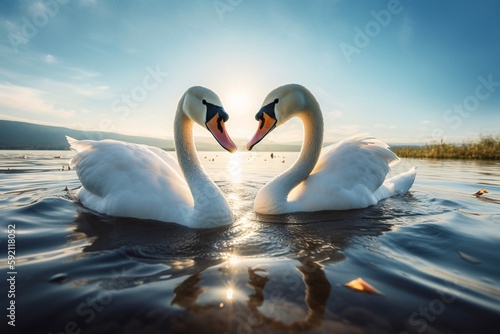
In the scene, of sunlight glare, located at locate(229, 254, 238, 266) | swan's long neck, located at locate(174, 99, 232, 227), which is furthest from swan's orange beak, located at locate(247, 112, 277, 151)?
sunlight glare, located at locate(229, 254, 238, 266)

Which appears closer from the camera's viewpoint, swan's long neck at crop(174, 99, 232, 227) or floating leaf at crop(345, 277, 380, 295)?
floating leaf at crop(345, 277, 380, 295)

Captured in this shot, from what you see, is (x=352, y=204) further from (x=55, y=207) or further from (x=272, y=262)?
(x=55, y=207)

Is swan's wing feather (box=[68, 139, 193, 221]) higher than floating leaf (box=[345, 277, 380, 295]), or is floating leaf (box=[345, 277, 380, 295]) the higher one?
swan's wing feather (box=[68, 139, 193, 221])

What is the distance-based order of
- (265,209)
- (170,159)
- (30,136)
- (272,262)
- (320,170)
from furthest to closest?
(30,136) < (170,159) < (320,170) < (265,209) < (272,262)

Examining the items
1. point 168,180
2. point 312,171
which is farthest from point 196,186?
point 312,171

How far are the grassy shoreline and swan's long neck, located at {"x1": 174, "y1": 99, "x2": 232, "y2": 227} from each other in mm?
25942

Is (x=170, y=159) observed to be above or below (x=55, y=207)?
above

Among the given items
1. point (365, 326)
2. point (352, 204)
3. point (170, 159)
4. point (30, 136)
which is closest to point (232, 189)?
point (170, 159)

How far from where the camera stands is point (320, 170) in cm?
559

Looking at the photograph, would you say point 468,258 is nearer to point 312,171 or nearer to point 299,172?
point 299,172

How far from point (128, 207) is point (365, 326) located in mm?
3666

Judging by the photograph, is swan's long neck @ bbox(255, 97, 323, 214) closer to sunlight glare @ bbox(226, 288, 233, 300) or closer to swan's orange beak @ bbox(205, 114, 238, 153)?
swan's orange beak @ bbox(205, 114, 238, 153)

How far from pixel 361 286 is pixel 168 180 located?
135 inches

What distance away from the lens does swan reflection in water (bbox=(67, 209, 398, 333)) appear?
1939 mm
